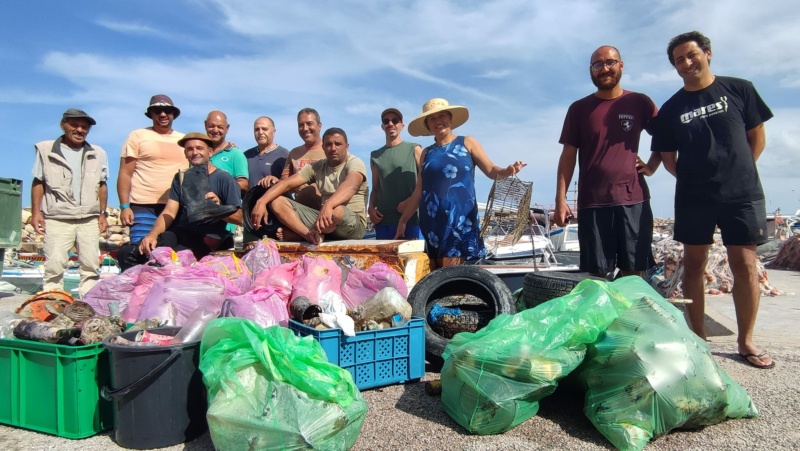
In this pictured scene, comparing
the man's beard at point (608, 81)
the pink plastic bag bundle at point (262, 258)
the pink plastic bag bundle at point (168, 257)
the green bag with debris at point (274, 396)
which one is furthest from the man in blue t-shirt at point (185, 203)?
the man's beard at point (608, 81)

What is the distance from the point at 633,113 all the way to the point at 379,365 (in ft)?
7.84

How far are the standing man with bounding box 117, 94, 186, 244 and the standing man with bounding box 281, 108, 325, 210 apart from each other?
3.63ft

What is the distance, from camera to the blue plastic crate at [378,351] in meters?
2.89

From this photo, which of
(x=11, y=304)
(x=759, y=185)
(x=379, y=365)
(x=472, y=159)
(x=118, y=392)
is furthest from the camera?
(x=11, y=304)

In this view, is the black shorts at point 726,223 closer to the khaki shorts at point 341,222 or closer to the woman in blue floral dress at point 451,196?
the woman in blue floral dress at point 451,196

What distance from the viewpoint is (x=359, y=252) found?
15.8ft

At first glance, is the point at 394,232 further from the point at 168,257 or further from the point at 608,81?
the point at 608,81

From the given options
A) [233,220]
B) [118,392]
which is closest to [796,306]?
[233,220]

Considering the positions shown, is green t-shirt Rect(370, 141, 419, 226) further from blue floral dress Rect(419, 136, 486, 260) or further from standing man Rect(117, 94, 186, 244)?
standing man Rect(117, 94, 186, 244)

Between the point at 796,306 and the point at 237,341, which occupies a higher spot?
the point at 237,341

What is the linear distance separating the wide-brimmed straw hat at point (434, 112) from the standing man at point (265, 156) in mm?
1625

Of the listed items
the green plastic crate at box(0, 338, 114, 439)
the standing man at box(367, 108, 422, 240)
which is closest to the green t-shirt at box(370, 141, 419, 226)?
the standing man at box(367, 108, 422, 240)

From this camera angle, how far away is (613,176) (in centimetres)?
364

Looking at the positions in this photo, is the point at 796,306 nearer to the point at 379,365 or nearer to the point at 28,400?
the point at 379,365
